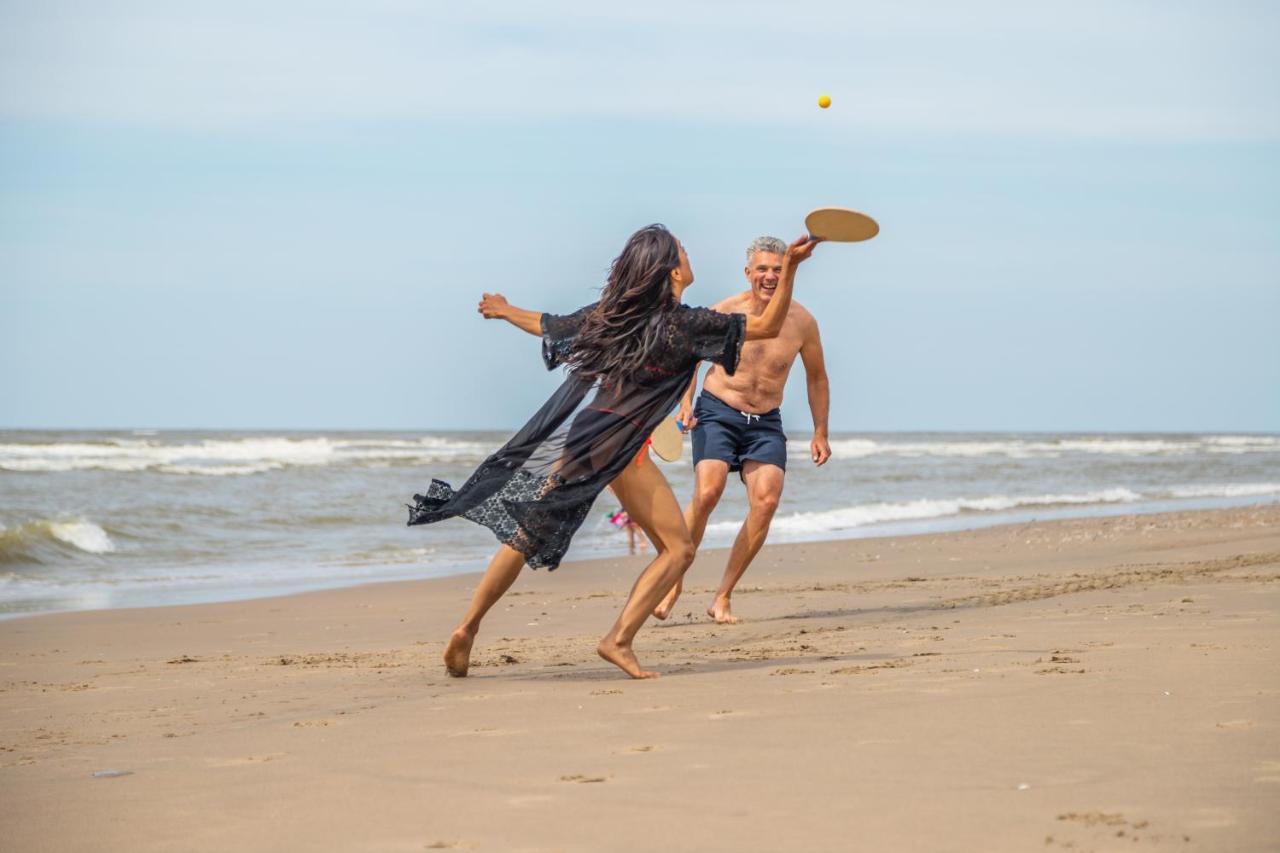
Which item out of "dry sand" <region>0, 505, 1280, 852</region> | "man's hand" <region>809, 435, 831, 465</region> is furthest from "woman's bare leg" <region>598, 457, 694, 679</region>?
"man's hand" <region>809, 435, 831, 465</region>

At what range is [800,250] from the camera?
5121 millimetres

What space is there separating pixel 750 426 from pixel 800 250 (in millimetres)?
2491

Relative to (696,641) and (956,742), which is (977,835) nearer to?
(956,742)

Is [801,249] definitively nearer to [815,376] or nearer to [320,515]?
[815,376]

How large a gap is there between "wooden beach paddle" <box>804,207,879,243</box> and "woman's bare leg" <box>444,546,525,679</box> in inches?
67.2

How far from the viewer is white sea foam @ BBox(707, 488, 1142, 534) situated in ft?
56.0

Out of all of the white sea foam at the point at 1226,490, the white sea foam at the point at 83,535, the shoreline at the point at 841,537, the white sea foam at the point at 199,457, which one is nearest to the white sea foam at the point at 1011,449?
the white sea foam at the point at 199,457

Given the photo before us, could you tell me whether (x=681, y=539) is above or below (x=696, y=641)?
above

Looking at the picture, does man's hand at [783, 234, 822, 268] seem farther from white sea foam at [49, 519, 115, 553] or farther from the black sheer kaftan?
white sea foam at [49, 519, 115, 553]

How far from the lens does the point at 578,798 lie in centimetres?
340

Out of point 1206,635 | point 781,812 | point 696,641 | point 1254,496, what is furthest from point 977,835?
point 1254,496

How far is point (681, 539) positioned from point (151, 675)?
2.56m

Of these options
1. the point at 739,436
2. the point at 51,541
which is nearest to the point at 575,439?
the point at 739,436

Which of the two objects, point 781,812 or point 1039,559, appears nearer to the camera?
point 781,812
